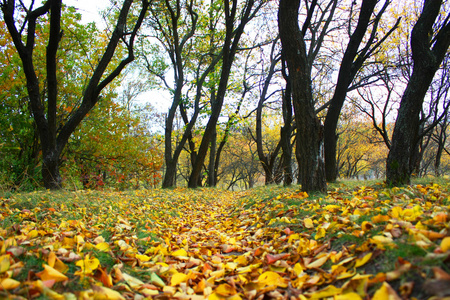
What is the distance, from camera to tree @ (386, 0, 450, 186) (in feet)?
14.1

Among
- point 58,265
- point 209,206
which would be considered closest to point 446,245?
point 58,265

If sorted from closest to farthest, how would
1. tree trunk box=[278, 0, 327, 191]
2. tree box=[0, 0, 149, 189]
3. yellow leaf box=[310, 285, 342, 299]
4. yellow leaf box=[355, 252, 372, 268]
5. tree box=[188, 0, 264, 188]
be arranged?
yellow leaf box=[310, 285, 342, 299] → yellow leaf box=[355, 252, 372, 268] → tree trunk box=[278, 0, 327, 191] → tree box=[0, 0, 149, 189] → tree box=[188, 0, 264, 188]

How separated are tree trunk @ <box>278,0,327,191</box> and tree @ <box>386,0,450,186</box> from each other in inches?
49.4

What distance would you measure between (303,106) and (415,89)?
6.26 ft

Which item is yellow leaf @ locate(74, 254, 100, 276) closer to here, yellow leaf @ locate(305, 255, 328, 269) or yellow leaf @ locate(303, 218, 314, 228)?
yellow leaf @ locate(305, 255, 328, 269)

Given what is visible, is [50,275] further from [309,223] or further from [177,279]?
[309,223]

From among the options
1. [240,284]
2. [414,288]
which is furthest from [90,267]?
Answer: [414,288]

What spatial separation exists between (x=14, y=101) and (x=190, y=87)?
26.7 ft

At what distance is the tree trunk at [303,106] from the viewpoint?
169 inches

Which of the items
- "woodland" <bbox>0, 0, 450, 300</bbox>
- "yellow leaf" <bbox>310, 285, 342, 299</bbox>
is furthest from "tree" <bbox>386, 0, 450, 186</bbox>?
"yellow leaf" <bbox>310, 285, 342, 299</bbox>

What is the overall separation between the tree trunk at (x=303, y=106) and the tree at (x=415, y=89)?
1255 mm

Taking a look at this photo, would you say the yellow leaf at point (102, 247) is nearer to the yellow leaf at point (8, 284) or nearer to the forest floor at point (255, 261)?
the forest floor at point (255, 261)

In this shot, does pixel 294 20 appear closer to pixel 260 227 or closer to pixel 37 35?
pixel 260 227

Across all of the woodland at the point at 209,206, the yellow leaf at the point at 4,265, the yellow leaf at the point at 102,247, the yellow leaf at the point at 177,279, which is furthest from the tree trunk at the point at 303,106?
the yellow leaf at the point at 4,265
